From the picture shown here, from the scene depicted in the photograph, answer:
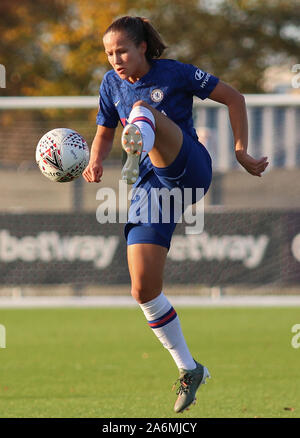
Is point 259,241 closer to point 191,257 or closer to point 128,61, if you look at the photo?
point 191,257

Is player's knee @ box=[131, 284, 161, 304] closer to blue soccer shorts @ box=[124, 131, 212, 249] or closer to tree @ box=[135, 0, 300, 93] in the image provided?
blue soccer shorts @ box=[124, 131, 212, 249]

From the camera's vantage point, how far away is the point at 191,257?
12.2 metres

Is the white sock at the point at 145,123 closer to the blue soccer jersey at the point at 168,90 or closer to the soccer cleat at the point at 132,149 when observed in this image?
the soccer cleat at the point at 132,149

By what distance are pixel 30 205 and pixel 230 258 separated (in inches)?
141

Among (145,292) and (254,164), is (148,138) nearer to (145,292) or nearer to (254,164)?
(254,164)

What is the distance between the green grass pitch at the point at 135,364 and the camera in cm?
614

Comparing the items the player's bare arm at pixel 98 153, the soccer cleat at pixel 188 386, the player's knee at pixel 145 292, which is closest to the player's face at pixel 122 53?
the player's bare arm at pixel 98 153

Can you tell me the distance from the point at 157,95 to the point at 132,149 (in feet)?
3.14

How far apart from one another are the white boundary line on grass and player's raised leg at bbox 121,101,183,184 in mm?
7368

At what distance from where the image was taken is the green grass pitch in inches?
242

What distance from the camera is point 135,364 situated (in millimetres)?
8125

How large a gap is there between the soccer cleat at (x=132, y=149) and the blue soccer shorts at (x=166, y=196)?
687 mm

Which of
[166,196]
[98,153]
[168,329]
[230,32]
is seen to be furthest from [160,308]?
[230,32]
